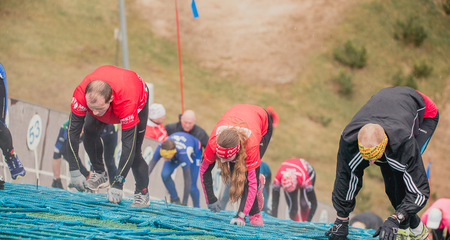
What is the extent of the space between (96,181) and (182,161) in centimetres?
243

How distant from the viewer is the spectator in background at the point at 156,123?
7.75m

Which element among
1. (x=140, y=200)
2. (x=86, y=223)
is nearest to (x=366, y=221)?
(x=140, y=200)

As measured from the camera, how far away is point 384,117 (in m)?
3.29

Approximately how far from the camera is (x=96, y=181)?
4320 millimetres

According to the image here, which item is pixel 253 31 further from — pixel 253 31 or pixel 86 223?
pixel 86 223

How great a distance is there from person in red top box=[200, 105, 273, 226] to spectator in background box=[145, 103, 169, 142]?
143 inches

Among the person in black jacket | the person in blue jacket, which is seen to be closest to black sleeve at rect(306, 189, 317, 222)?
the person in blue jacket

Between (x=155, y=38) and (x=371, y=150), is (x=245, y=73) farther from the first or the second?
(x=371, y=150)

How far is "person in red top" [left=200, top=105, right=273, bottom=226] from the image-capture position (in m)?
3.69

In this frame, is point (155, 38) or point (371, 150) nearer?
point (371, 150)

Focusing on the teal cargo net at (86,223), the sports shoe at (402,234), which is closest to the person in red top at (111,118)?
the teal cargo net at (86,223)

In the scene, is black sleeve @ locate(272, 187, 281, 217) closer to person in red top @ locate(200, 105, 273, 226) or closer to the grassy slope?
person in red top @ locate(200, 105, 273, 226)

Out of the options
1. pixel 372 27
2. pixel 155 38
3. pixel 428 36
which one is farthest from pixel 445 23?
pixel 155 38

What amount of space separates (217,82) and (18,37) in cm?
1149
